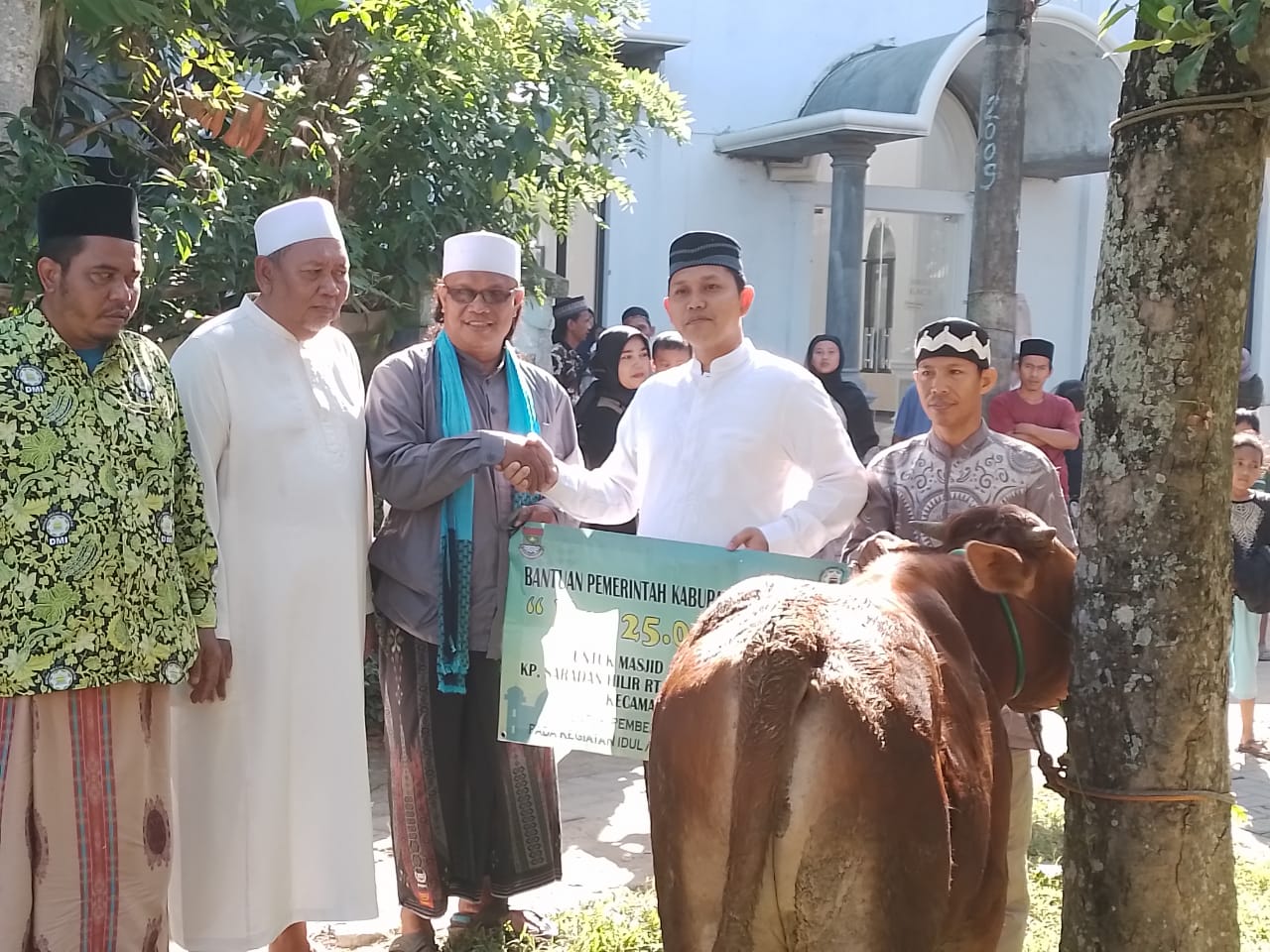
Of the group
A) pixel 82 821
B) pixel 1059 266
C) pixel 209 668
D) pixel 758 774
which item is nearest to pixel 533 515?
pixel 209 668

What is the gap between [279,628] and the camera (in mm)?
3980

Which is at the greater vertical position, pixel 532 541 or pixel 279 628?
pixel 532 541

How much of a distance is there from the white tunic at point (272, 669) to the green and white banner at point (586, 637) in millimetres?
502

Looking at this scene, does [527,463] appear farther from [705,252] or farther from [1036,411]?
[1036,411]

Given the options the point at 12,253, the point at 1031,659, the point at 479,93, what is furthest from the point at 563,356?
the point at 1031,659

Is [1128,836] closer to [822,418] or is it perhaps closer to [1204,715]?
[1204,715]

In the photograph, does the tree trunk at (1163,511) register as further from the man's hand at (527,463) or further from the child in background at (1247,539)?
the child in background at (1247,539)

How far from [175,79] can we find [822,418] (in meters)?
4.44

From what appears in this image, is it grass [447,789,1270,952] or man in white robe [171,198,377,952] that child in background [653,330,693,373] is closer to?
grass [447,789,1270,952]

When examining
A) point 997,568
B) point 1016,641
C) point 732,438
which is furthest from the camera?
point 732,438

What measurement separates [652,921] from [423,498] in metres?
1.64

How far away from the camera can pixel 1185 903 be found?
2863 mm

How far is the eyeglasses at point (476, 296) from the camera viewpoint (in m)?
4.30

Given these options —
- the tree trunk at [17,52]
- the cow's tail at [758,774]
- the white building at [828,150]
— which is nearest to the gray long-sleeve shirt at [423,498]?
the cow's tail at [758,774]
